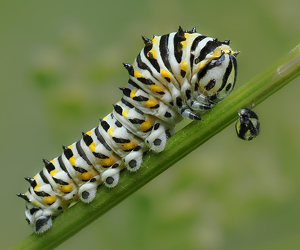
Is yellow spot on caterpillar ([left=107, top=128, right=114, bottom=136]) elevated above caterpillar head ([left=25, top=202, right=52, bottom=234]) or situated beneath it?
elevated above

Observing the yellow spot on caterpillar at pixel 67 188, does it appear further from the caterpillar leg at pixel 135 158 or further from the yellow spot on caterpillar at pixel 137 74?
the yellow spot on caterpillar at pixel 137 74

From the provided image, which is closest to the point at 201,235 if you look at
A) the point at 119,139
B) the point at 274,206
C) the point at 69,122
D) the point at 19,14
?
the point at 274,206

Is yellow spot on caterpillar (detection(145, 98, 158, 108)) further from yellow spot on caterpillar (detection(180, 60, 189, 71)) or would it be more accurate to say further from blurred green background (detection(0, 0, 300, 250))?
blurred green background (detection(0, 0, 300, 250))

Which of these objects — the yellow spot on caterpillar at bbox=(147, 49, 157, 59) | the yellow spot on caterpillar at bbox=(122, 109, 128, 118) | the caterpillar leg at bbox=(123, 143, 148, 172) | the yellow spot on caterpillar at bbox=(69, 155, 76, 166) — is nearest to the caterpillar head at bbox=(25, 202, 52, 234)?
the yellow spot on caterpillar at bbox=(69, 155, 76, 166)

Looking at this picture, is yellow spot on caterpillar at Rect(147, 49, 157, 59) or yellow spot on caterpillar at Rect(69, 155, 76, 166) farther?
yellow spot on caterpillar at Rect(69, 155, 76, 166)

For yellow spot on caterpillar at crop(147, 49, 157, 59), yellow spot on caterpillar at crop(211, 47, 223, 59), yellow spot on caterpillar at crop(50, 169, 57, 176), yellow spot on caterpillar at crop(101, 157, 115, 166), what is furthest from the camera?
yellow spot on caterpillar at crop(50, 169, 57, 176)

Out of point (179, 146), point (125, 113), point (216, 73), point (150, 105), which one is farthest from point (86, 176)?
point (216, 73)

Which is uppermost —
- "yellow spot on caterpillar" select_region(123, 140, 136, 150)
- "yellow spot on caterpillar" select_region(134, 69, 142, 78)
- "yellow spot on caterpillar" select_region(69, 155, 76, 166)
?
"yellow spot on caterpillar" select_region(134, 69, 142, 78)

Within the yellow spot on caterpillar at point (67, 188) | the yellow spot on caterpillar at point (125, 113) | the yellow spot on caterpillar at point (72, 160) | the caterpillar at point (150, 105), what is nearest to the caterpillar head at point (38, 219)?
the caterpillar at point (150, 105)
